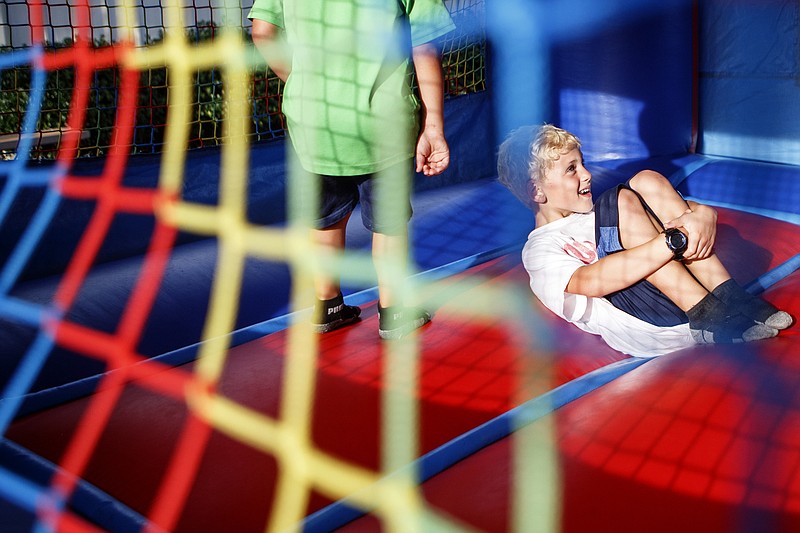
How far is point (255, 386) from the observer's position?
60.1 inches

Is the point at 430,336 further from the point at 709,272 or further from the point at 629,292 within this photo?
the point at 709,272

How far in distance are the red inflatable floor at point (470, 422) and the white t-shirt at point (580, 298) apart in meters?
0.03

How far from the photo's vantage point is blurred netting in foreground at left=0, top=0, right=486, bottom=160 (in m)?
2.38

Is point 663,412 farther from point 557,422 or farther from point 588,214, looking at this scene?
point 588,214

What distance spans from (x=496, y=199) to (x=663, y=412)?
1387 mm

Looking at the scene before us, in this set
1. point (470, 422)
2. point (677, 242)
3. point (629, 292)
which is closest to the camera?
point (470, 422)

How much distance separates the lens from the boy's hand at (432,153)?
63.7 inches

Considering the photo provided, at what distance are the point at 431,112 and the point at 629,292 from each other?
511 millimetres

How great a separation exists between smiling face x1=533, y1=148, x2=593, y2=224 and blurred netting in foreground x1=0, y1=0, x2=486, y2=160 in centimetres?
94

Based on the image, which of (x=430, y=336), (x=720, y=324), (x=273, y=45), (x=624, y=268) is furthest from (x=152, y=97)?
(x=720, y=324)

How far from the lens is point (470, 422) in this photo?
1.33 metres

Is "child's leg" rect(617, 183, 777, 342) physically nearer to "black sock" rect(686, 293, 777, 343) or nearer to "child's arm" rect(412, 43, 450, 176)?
"black sock" rect(686, 293, 777, 343)

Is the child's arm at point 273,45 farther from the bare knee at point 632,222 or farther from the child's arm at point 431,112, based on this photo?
the bare knee at point 632,222

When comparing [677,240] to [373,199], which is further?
[373,199]
